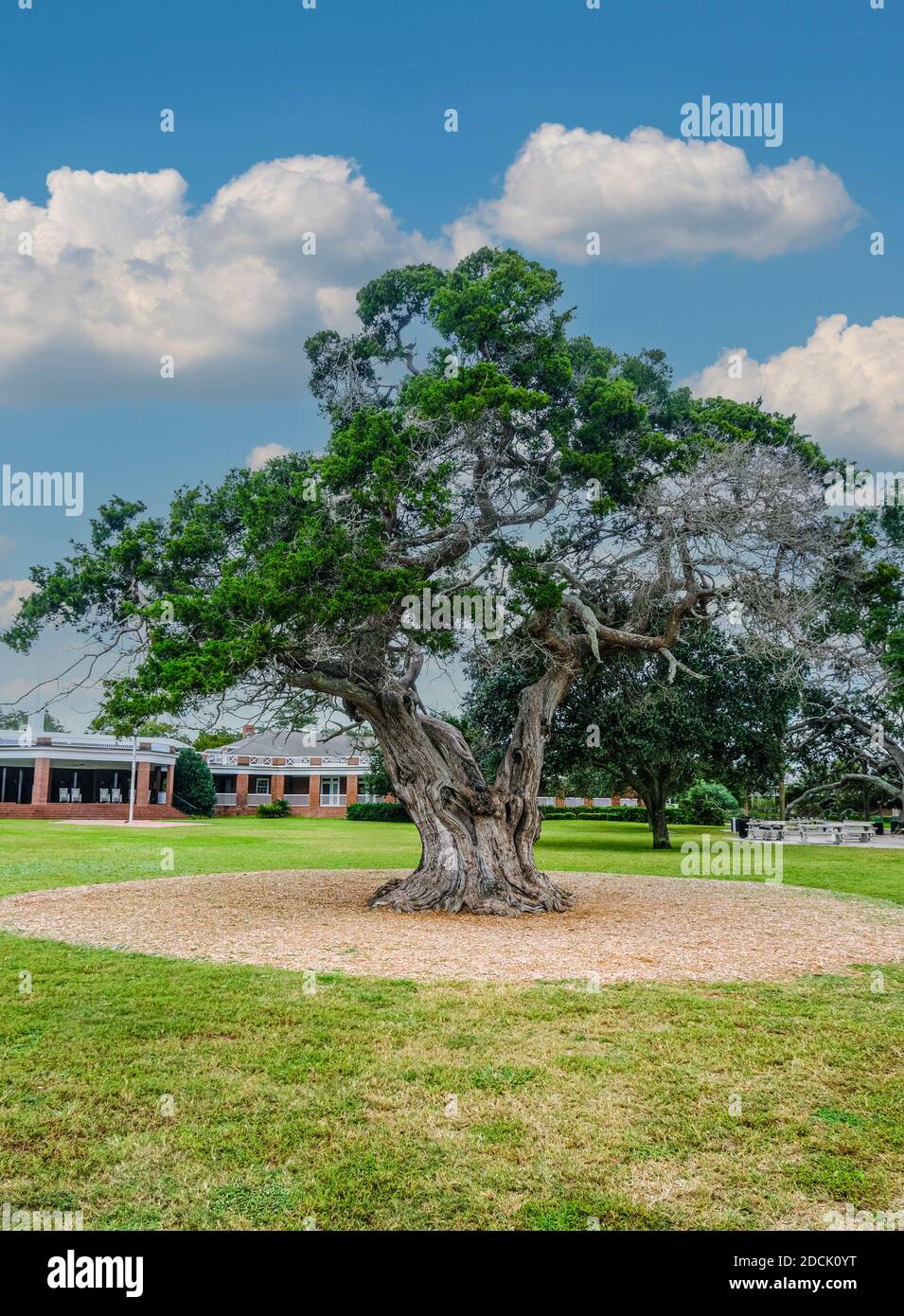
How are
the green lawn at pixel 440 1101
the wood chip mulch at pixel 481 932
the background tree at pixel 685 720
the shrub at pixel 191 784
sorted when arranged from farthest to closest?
the shrub at pixel 191 784
the background tree at pixel 685 720
the wood chip mulch at pixel 481 932
the green lawn at pixel 440 1101

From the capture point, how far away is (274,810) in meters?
55.8

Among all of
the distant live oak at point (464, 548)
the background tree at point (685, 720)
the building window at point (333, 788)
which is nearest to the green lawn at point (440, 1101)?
the distant live oak at point (464, 548)

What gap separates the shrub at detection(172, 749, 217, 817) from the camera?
177ft

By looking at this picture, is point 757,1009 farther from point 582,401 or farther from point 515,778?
point 582,401

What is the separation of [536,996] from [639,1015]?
92cm

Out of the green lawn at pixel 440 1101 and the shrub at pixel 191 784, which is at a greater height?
the green lawn at pixel 440 1101

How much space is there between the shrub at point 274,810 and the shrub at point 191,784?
10.2 feet

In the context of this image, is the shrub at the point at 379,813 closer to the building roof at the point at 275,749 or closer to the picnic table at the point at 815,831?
the building roof at the point at 275,749

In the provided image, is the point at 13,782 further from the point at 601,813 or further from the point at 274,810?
the point at 601,813

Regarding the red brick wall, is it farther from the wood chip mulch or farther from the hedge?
the wood chip mulch

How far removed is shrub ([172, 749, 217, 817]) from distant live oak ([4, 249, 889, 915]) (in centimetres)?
4137

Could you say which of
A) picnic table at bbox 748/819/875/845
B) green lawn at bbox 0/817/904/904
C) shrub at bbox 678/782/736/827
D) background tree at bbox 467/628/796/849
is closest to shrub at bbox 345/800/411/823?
shrub at bbox 678/782/736/827

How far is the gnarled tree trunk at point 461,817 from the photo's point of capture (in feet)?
44.6

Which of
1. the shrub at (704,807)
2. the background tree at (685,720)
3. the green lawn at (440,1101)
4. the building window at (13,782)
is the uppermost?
the background tree at (685,720)
